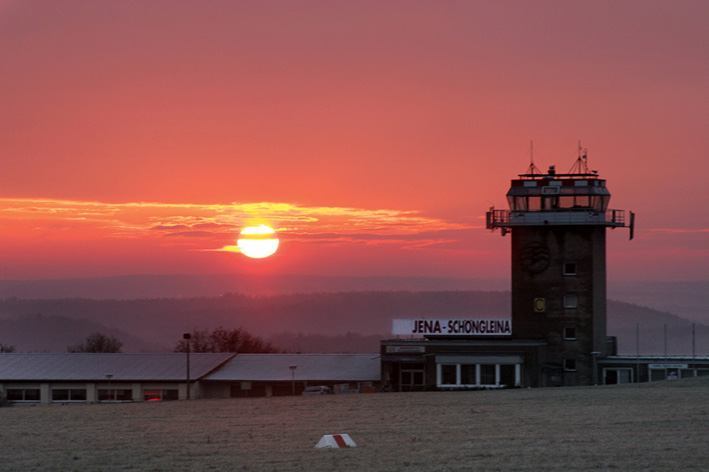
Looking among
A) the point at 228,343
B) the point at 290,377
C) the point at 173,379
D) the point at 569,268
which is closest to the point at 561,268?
the point at 569,268

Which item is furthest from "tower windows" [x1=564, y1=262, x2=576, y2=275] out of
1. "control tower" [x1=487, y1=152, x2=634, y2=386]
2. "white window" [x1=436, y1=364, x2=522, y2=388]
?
"white window" [x1=436, y1=364, x2=522, y2=388]

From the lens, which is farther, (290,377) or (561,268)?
(290,377)

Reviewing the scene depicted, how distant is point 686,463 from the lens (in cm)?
2608

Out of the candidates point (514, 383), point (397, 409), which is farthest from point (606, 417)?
point (514, 383)

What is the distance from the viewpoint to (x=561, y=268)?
7862 centimetres

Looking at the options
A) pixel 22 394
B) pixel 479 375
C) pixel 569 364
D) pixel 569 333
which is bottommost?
pixel 22 394

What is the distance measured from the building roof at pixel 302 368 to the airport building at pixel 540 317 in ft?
28.0

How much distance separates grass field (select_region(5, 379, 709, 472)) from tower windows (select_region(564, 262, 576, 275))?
2499 cm

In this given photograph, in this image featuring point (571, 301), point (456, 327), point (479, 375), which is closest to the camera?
point (479, 375)

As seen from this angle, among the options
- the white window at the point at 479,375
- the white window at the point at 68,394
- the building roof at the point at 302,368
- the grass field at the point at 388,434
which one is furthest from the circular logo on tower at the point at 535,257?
the white window at the point at 68,394

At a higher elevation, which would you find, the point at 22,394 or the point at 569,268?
the point at 569,268

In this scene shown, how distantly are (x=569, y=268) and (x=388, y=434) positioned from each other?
152 ft

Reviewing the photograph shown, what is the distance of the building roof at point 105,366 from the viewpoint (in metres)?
88.2

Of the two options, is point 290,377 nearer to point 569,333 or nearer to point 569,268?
point 569,333
